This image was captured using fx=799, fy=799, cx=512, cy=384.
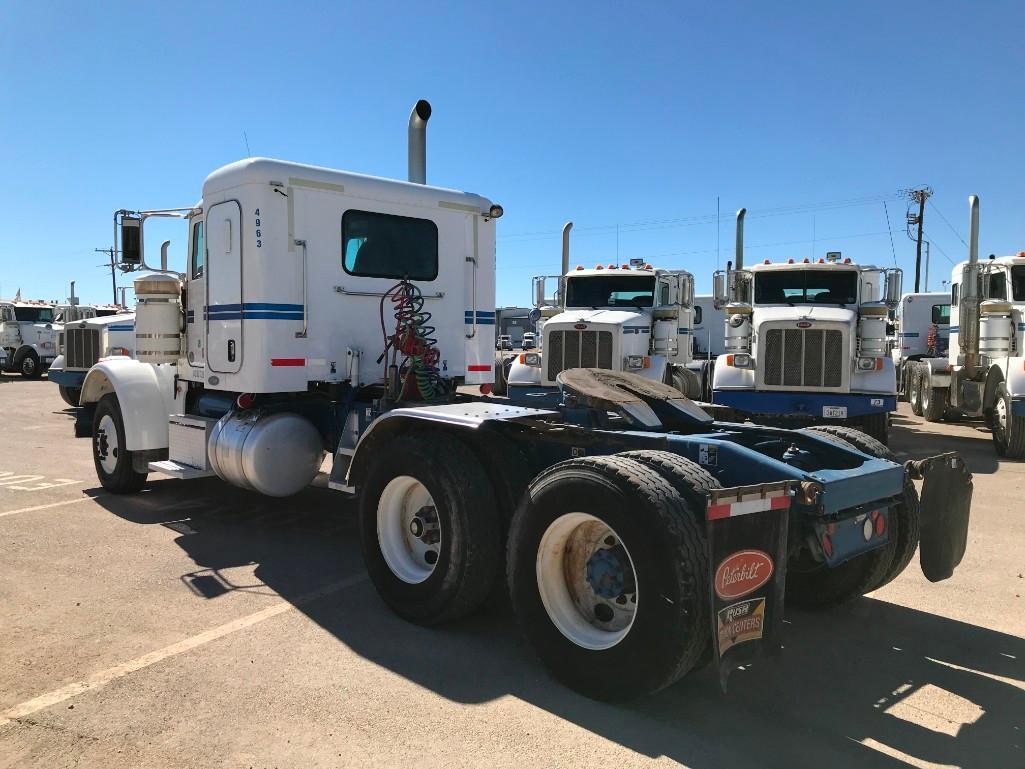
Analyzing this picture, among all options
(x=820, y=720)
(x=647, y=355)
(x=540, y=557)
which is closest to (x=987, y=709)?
(x=820, y=720)

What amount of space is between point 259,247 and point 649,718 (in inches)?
178

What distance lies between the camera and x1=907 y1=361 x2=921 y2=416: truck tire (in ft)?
55.5

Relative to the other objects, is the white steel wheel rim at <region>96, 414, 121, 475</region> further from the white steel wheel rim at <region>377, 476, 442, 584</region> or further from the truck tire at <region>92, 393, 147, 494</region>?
the white steel wheel rim at <region>377, 476, 442, 584</region>

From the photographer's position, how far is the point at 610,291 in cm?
1425

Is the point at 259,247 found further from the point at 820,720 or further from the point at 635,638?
the point at 820,720

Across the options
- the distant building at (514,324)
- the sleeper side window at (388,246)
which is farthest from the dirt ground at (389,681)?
the distant building at (514,324)

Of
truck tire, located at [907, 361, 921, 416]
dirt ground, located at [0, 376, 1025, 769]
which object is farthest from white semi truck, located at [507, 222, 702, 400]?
dirt ground, located at [0, 376, 1025, 769]

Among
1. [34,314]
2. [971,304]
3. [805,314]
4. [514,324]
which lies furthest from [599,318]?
[514,324]

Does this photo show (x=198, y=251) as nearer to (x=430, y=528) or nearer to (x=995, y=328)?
(x=430, y=528)

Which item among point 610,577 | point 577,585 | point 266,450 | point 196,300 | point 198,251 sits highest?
point 198,251

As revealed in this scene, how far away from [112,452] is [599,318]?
774 cm

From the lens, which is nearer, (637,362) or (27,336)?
(637,362)

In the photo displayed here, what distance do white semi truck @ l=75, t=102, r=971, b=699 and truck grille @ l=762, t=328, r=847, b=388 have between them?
5.62 metres

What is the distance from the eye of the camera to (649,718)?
3.50 m
